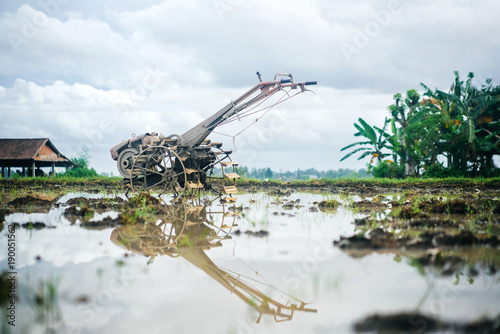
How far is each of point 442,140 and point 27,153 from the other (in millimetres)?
24262

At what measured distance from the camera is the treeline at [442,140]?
19719mm

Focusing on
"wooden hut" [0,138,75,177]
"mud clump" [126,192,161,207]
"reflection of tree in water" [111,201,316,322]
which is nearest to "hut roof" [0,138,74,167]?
"wooden hut" [0,138,75,177]

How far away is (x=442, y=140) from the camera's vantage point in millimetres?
20891

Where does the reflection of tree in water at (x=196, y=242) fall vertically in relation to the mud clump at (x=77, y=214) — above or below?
below

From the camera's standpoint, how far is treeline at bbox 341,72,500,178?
776 inches

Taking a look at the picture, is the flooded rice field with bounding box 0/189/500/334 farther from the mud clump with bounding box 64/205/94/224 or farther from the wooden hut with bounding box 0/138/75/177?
the wooden hut with bounding box 0/138/75/177

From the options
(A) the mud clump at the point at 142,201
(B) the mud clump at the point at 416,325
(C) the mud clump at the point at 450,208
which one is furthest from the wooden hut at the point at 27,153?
(B) the mud clump at the point at 416,325

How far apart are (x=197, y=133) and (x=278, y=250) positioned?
681 cm

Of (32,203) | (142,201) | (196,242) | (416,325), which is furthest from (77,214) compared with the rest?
(416,325)

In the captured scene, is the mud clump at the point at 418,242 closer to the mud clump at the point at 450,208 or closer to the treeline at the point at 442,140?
the mud clump at the point at 450,208

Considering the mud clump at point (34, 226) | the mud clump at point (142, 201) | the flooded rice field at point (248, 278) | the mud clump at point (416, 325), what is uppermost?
the mud clump at point (142, 201)

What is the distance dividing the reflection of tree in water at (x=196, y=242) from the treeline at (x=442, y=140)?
609 inches

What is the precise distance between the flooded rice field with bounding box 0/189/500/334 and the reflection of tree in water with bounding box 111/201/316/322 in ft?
0.05

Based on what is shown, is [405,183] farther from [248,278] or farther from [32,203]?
[248,278]
